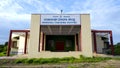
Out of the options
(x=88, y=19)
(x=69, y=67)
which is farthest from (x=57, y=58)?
(x=88, y=19)

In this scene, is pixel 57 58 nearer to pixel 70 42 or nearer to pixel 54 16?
pixel 54 16

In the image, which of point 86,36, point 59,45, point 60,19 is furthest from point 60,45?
point 86,36

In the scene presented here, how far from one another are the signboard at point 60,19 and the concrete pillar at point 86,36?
0.69 metres

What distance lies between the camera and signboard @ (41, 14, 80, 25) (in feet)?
64.0

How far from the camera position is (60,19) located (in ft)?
64.2

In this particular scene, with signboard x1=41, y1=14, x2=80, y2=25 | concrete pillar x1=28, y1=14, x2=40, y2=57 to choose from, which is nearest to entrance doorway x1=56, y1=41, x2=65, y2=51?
signboard x1=41, y1=14, x2=80, y2=25

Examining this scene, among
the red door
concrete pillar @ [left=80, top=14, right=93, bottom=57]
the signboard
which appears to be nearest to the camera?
concrete pillar @ [left=80, top=14, right=93, bottom=57]

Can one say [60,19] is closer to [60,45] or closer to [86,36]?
[86,36]

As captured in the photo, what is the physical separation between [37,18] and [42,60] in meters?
5.39

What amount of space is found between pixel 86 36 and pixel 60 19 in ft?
11.6

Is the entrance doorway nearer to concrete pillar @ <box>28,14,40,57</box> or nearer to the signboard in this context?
the signboard

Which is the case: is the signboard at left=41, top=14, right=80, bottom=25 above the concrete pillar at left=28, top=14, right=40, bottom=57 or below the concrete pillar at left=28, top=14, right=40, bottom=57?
above

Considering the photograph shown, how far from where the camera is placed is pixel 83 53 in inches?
725

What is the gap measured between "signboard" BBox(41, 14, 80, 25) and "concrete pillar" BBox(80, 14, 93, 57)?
69cm
